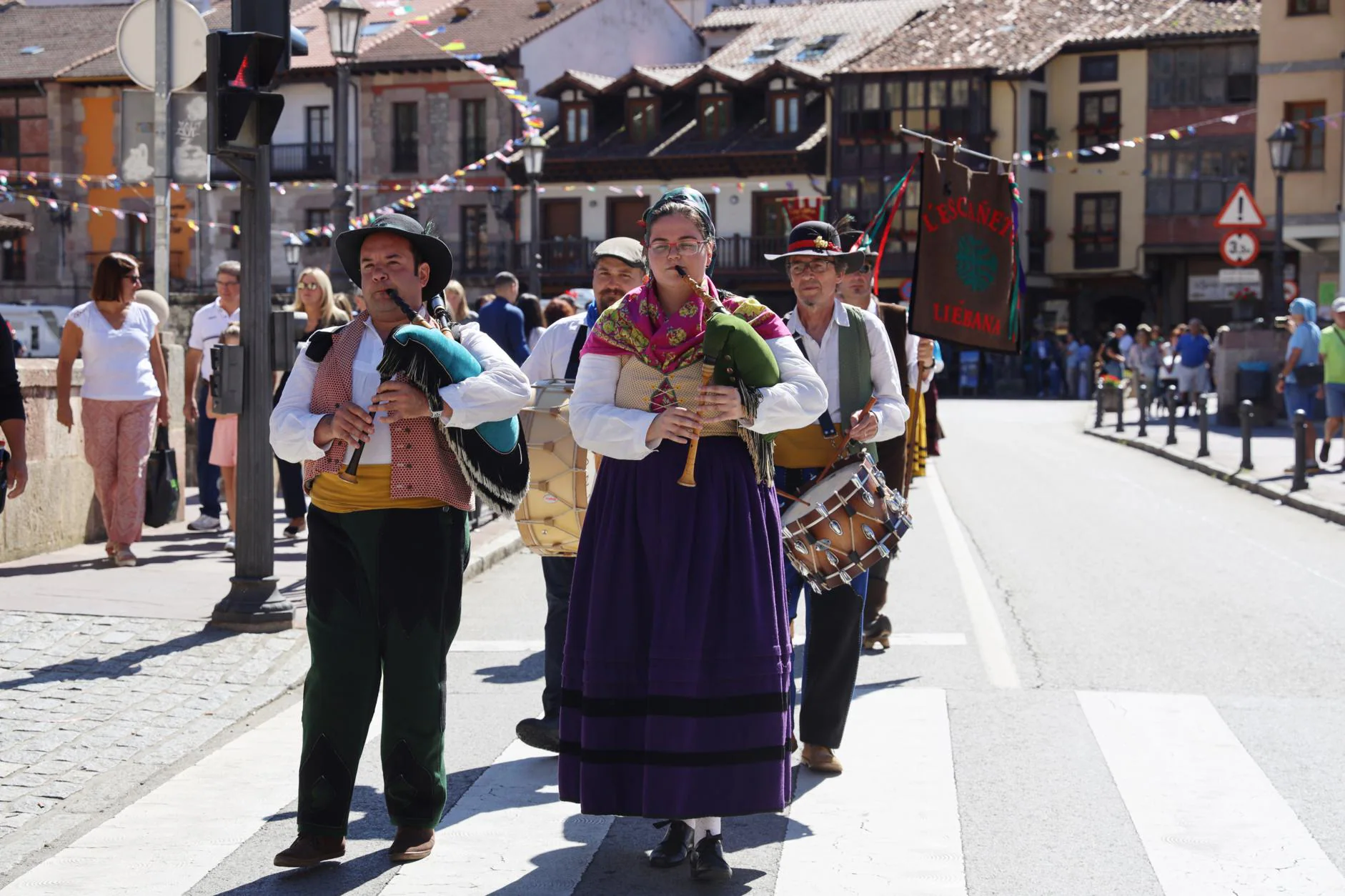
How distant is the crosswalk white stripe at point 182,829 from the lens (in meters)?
4.79

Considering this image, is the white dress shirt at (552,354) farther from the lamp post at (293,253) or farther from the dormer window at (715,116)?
the dormer window at (715,116)

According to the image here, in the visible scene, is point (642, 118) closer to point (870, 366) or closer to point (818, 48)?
point (818, 48)

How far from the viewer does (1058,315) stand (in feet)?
180

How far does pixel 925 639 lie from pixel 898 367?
1.52m

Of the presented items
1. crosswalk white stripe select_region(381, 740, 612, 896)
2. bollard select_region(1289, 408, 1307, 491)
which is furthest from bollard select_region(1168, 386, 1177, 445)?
crosswalk white stripe select_region(381, 740, 612, 896)

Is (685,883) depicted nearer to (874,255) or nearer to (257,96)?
(874,255)

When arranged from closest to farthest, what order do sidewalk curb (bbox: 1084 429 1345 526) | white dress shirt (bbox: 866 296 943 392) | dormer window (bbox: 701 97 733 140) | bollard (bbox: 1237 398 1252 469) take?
white dress shirt (bbox: 866 296 943 392) → sidewalk curb (bbox: 1084 429 1345 526) → bollard (bbox: 1237 398 1252 469) → dormer window (bbox: 701 97 733 140)

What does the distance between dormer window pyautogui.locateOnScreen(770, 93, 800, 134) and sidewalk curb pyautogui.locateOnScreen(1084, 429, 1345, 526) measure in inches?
1146

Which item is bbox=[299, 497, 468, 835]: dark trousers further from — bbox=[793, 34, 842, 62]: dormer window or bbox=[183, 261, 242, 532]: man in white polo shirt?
bbox=[793, 34, 842, 62]: dormer window

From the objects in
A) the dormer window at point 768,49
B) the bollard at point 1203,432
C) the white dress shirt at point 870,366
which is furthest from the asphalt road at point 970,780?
the dormer window at point 768,49

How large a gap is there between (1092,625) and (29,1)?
5974 centimetres

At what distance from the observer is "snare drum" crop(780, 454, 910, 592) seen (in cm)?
588

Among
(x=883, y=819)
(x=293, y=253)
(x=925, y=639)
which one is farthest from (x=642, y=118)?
(x=883, y=819)

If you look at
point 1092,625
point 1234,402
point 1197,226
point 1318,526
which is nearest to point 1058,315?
point 1197,226
